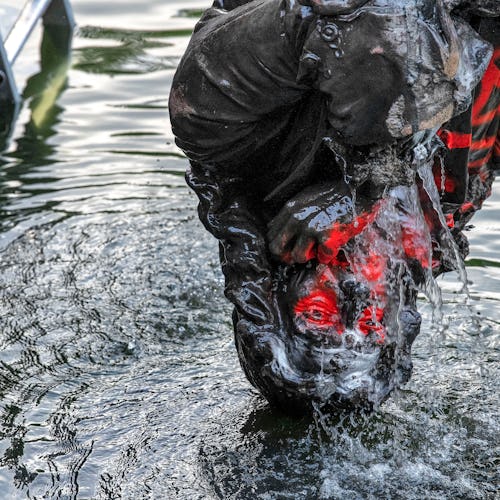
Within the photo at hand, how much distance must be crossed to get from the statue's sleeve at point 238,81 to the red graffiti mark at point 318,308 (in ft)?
1.69

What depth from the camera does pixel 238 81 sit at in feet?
11.5

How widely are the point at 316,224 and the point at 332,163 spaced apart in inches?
8.0

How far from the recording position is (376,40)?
3197mm

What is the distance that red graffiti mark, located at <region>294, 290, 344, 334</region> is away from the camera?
3824mm

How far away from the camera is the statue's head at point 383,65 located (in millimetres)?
3195

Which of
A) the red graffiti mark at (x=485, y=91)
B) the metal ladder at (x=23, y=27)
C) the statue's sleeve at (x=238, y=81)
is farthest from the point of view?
the metal ladder at (x=23, y=27)

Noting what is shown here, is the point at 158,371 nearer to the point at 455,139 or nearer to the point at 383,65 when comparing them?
the point at 455,139

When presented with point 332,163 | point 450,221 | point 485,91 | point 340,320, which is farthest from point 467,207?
point 332,163

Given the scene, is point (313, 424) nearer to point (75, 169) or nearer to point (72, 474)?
point (72, 474)

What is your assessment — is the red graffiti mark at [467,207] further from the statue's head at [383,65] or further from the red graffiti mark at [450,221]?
the statue's head at [383,65]

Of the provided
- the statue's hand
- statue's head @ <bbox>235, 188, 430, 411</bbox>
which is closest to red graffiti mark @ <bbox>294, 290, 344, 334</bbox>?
statue's head @ <bbox>235, 188, 430, 411</bbox>

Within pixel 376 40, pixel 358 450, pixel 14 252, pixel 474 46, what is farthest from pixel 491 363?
pixel 14 252

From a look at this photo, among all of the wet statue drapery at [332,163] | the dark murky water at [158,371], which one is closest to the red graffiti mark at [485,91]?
the wet statue drapery at [332,163]

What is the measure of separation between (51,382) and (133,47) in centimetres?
497
